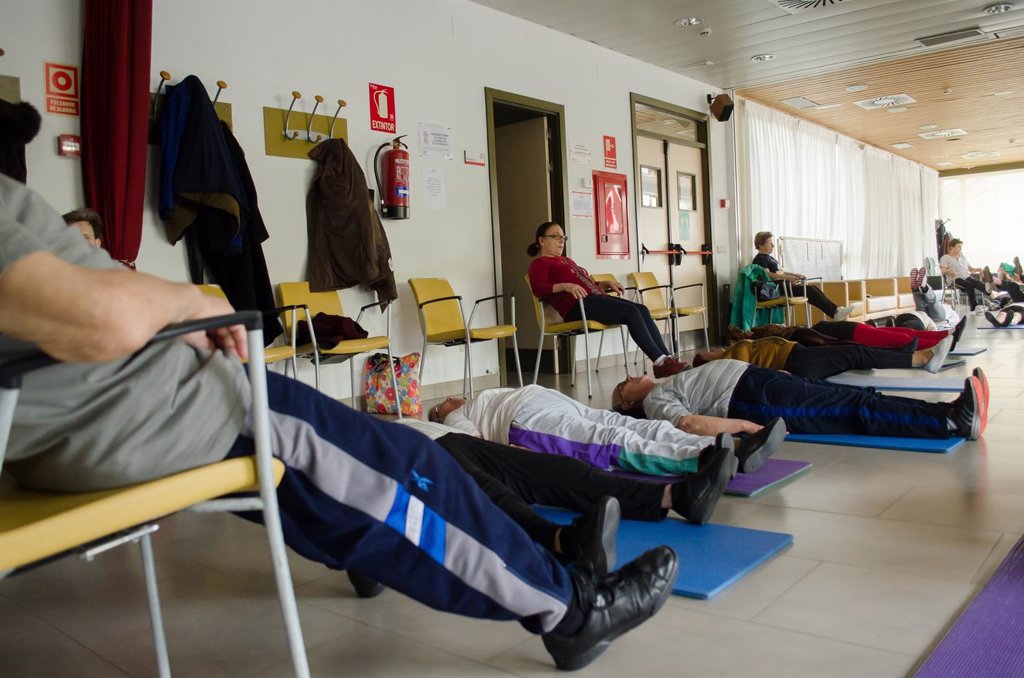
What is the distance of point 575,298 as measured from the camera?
5.21 m

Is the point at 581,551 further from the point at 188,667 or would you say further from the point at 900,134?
the point at 900,134

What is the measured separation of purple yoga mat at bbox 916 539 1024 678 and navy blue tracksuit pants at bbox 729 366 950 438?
1398 mm

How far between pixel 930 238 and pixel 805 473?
15.2m

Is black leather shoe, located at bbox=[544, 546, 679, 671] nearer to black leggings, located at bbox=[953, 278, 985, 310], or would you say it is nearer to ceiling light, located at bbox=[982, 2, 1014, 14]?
ceiling light, located at bbox=[982, 2, 1014, 14]

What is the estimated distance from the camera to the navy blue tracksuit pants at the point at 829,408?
303 centimetres

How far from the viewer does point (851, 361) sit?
389 cm

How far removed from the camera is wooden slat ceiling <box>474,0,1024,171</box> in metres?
6.02

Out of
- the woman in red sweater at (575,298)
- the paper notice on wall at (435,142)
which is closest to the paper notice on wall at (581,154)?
the woman in red sweater at (575,298)

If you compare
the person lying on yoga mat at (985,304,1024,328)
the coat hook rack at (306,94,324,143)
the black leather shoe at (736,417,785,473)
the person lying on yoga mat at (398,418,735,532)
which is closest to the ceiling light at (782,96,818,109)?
the person lying on yoga mat at (985,304,1024,328)

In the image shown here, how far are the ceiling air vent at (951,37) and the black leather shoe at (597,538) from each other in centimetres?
718

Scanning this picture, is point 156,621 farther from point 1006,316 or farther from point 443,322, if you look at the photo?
point 1006,316

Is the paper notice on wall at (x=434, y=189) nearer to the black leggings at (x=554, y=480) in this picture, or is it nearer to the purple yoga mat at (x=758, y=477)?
the purple yoga mat at (x=758, y=477)

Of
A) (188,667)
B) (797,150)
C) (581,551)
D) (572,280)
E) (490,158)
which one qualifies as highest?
(797,150)

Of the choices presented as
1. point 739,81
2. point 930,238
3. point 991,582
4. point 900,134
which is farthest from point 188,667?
point 930,238
